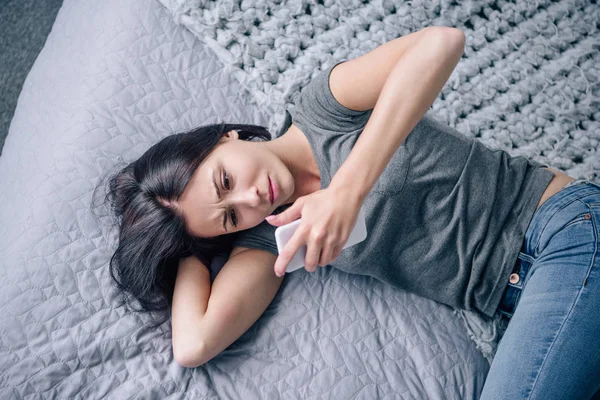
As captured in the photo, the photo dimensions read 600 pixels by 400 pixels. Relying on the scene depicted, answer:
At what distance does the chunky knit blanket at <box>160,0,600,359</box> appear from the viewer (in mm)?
1215

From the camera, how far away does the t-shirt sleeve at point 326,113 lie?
0.99 meters

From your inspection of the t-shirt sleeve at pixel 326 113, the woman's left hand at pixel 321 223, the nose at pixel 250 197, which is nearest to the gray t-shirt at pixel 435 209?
the t-shirt sleeve at pixel 326 113

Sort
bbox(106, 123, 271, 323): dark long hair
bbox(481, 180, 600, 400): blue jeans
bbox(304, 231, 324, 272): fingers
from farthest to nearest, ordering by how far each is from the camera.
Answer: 1. bbox(106, 123, 271, 323): dark long hair
2. bbox(481, 180, 600, 400): blue jeans
3. bbox(304, 231, 324, 272): fingers

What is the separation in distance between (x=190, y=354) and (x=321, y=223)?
40 cm

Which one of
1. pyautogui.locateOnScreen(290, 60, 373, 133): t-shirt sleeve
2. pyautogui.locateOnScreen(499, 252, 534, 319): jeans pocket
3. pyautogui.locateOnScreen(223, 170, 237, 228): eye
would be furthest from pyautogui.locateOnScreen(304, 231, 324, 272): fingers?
pyautogui.locateOnScreen(499, 252, 534, 319): jeans pocket

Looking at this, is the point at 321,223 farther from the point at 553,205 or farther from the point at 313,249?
the point at 553,205

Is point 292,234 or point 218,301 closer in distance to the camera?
point 292,234

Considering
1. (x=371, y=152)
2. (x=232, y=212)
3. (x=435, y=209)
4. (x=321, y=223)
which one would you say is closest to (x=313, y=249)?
(x=321, y=223)

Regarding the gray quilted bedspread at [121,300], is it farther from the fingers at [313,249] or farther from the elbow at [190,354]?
the fingers at [313,249]

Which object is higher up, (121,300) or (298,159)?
(298,159)

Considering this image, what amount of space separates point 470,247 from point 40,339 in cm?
82

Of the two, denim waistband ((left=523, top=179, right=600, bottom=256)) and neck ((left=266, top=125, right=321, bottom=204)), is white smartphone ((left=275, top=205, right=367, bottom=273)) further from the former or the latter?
denim waistband ((left=523, top=179, right=600, bottom=256))

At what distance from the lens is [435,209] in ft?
3.27

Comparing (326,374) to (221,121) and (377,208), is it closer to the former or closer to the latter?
(377,208)
